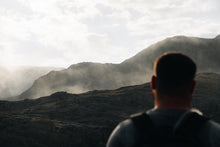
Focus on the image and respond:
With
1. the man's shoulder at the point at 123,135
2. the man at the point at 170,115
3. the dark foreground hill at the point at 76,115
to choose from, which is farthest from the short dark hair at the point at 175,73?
the dark foreground hill at the point at 76,115

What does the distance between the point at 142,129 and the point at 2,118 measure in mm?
86659

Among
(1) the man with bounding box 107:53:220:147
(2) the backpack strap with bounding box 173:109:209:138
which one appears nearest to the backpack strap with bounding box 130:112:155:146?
(1) the man with bounding box 107:53:220:147

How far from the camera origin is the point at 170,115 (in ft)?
11.2

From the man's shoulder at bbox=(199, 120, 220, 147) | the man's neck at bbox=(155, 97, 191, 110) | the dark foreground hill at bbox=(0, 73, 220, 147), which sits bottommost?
the dark foreground hill at bbox=(0, 73, 220, 147)

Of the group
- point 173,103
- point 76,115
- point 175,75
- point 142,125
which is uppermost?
point 175,75

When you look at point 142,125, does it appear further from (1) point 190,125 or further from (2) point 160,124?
(1) point 190,125

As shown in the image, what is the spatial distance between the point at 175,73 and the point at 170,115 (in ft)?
1.23

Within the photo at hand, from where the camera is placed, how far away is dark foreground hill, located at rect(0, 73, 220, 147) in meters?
75.0

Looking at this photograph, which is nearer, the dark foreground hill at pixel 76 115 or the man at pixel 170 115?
the man at pixel 170 115

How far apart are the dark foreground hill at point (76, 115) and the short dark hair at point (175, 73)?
228ft

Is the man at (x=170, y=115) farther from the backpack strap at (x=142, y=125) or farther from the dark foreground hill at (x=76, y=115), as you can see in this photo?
the dark foreground hill at (x=76, y=115)

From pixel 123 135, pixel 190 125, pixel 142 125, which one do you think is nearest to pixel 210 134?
pixel 190 125

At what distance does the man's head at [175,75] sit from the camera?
3.46 meters

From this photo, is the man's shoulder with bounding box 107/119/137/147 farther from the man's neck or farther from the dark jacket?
the man's neck
